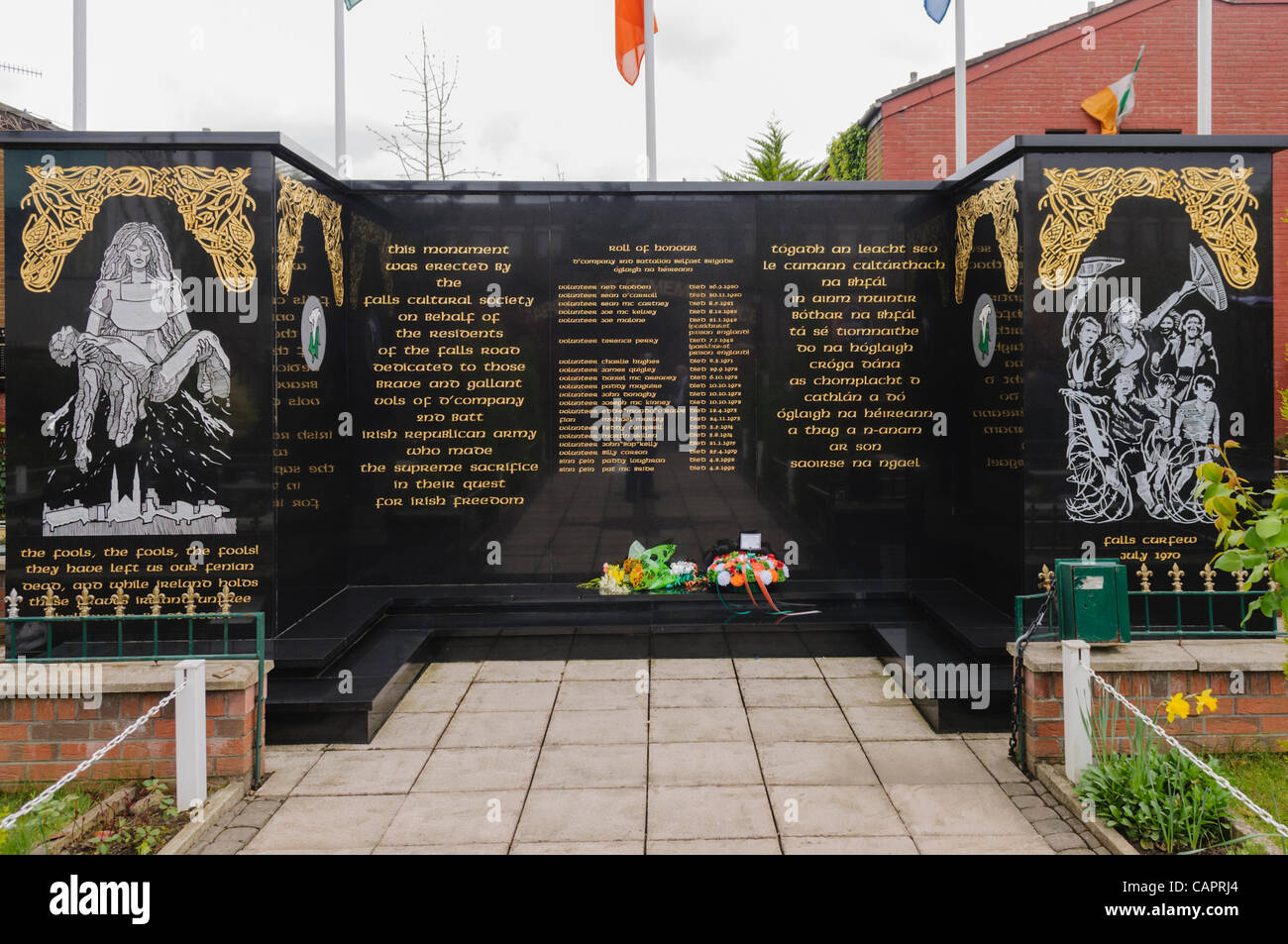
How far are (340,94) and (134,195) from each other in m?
2.40

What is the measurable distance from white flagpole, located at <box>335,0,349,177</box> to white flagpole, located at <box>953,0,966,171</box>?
18.7ft

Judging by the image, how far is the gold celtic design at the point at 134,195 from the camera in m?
5.88

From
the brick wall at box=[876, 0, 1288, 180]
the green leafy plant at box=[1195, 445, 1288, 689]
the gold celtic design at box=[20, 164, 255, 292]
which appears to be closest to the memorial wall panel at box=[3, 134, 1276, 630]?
the gold celtic design at box=[20, 164, 255, 292]

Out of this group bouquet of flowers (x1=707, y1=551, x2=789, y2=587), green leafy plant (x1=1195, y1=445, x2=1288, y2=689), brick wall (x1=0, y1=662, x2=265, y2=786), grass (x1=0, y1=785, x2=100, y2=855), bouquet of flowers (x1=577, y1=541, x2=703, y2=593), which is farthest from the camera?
bouquet of flowers (x1=577, y1=541, x2=703, y2=593)

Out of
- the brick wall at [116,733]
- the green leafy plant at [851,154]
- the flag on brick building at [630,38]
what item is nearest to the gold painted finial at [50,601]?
the brick wall at [116,733]

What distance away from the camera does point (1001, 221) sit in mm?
6613

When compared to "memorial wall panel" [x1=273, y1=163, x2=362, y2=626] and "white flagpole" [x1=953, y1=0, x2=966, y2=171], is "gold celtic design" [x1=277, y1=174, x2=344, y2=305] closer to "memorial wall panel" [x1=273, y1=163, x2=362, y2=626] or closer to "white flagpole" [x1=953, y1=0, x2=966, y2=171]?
"memorial wall panel" [x1=273, y1=163, x2=362, y2=626]

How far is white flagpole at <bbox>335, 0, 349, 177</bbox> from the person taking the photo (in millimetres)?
7562

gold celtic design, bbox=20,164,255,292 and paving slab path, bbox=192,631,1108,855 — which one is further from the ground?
gold celtic design, bbox=20,164,255,292

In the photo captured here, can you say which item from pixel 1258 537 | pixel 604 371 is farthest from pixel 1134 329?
pixel 604 371

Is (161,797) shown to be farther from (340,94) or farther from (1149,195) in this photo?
(1149,195)

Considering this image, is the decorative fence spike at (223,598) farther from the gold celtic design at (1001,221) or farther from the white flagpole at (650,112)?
the gold celtic design at (1001,221)

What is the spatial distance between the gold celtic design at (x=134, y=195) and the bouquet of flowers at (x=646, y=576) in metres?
3.85

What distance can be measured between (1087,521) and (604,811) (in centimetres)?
438
